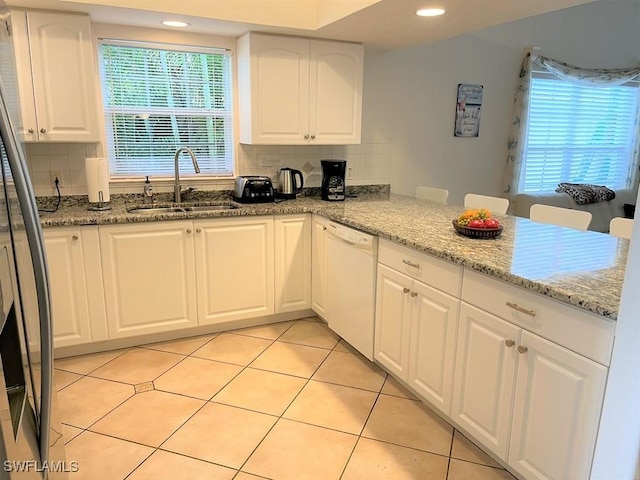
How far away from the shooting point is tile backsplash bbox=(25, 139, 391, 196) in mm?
3146

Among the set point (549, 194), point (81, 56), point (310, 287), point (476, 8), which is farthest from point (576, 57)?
point (81, 56)

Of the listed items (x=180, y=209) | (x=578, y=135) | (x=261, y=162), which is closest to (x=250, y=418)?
(x=180, y=209)

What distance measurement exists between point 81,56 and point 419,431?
114 inches

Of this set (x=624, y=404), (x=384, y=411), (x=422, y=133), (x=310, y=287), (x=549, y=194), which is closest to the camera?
(x=624, y=404)

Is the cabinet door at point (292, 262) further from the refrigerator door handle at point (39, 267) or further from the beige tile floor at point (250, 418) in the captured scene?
the refrigerator door handle at point (39, 267)

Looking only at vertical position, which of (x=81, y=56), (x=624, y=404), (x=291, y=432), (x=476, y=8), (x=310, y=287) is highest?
(x=476, y=8)

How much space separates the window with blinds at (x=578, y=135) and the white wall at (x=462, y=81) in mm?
388

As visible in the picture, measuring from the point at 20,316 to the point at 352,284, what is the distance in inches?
85.6

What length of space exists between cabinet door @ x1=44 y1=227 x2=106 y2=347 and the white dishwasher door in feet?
4.84

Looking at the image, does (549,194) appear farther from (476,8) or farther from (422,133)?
(476,8)

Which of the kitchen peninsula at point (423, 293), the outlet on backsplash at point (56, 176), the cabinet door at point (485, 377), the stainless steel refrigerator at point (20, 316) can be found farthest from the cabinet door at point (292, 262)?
the stainless steel refrigerator at point (20, 316)

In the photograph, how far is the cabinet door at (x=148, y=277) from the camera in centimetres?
294

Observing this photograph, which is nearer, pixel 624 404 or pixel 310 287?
pixel 624 404

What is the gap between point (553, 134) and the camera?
535 cm
